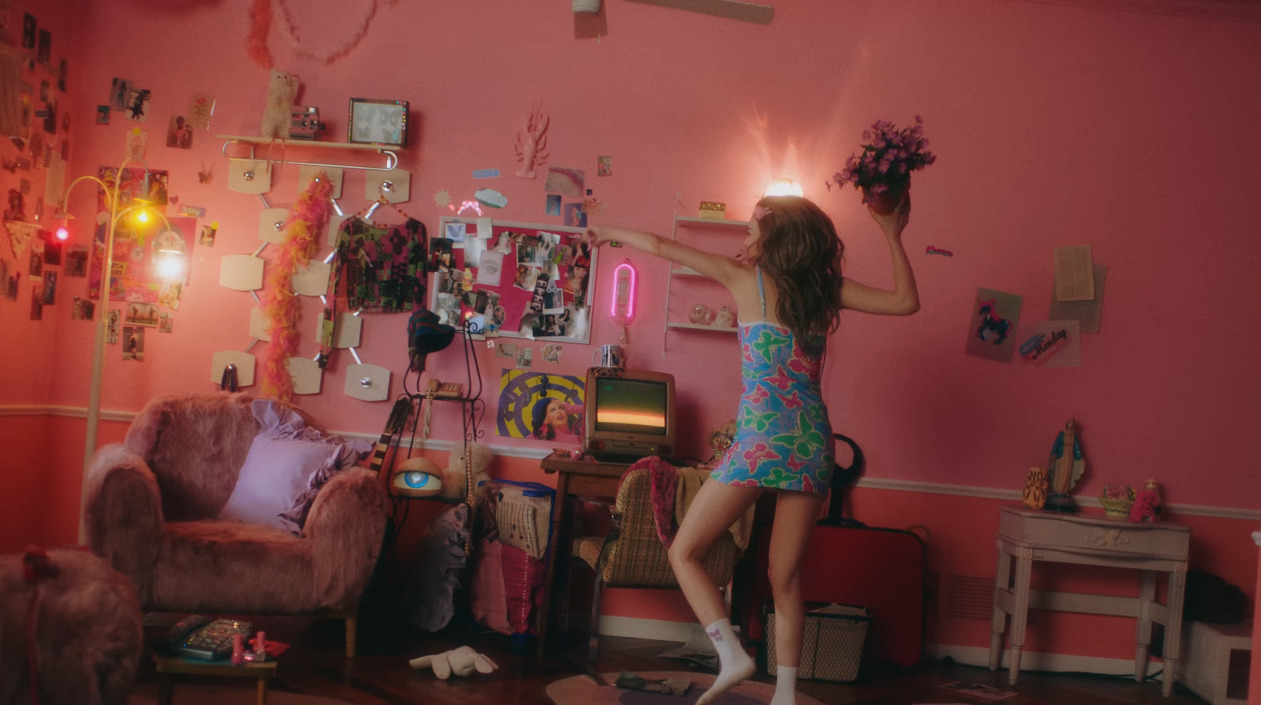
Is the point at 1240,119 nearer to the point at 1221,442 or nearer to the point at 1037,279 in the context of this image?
the point at 1037,279

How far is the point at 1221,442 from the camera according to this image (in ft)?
14.3

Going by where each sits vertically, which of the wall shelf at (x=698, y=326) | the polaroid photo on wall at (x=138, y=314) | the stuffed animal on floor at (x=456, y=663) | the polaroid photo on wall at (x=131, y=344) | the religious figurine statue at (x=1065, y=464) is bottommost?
the stuffed animal on floor at (x=456, y=663)

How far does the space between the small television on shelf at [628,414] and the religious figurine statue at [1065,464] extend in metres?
1.64

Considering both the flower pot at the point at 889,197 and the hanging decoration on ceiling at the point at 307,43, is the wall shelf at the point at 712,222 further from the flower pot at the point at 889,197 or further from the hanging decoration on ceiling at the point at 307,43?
the hanging decoration on ceiling at the point at 307,43

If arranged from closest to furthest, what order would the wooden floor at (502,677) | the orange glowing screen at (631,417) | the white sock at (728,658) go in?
the white sock at (728,658), the wooden floor at (502,677), the orange glowing screen at (631,417)

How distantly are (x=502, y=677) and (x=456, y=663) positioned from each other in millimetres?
177

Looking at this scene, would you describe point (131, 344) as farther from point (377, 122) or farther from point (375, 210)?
point (377, 122)

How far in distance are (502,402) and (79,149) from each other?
2.22 metres

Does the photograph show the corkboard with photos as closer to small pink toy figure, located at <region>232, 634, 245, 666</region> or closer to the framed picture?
the framed picture

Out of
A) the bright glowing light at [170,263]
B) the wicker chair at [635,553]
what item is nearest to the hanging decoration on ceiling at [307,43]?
the bright glowing light at [170,263]

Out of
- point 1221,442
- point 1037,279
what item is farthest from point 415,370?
point 1221,442

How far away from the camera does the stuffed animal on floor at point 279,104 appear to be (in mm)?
4406

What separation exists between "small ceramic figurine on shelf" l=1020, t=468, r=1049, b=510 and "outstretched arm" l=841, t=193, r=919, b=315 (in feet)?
5.53

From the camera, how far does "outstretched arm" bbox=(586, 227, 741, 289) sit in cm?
293
